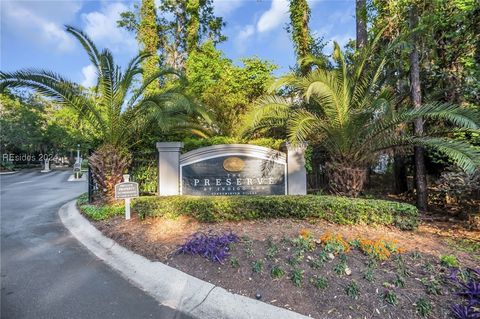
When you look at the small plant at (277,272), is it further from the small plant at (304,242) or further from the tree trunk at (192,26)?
the tree trunk at (192,26)

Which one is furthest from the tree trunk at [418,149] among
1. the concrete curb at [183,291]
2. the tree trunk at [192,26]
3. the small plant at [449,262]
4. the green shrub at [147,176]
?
the tree trunk at [192,26]

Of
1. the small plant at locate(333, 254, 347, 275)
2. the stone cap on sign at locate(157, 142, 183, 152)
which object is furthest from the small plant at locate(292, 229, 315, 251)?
the stone cap on sign at locate(157, 142, 183, 152)

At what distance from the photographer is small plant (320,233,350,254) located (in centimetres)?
385

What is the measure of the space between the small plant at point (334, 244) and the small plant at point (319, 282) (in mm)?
683

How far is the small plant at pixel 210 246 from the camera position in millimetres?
3852

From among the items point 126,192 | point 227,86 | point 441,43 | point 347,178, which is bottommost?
point 126,192

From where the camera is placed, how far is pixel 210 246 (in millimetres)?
4008

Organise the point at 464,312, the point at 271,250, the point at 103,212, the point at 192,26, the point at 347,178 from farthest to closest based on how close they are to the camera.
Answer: the point at 192,26 < the point at 347,178 < the point at 103,212 < the point at 271,250 < the point at 464,312

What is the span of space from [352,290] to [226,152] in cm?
515

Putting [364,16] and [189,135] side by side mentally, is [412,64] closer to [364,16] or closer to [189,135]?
[364,16]

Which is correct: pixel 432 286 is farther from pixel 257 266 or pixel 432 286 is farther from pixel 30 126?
pixel 30 126

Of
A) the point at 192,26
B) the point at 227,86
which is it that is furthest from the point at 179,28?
the point at 227,86

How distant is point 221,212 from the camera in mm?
5559

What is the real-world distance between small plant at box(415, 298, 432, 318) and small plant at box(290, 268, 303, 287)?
1.17 metres
